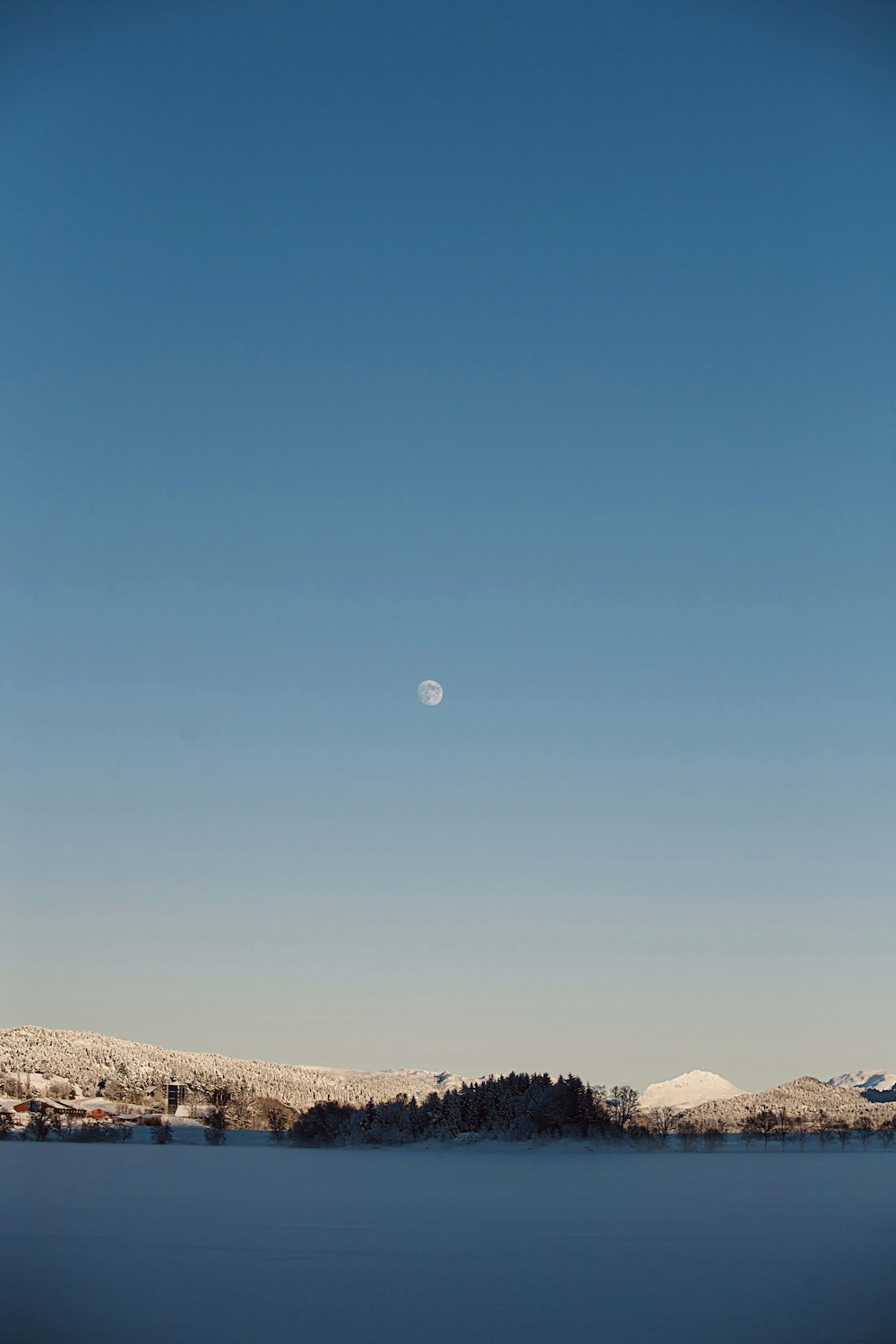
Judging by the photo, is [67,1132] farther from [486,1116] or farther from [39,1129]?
[486,1116]

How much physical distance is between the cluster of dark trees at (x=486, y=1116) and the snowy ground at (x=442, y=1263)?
43942 mm

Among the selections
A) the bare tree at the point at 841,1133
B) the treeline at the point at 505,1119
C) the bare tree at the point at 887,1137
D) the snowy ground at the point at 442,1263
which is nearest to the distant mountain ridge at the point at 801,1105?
the bare tree at the point at 841,1133

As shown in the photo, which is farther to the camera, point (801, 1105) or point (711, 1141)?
point (801, 1105)

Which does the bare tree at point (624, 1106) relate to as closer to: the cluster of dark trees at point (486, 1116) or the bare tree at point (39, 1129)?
the cluster of dark trees at point (486, 1116)

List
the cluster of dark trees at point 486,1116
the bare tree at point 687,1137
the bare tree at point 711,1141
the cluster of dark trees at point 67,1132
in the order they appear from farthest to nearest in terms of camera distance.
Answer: the cluster of dark trees at point 67,1132 → the bare tree at point 711,1141 → the bare tree at point 687,1137 → the cluster of dark trees at point 486,1116

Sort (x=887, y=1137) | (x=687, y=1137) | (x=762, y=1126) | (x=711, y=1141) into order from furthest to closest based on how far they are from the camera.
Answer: (x=762, y=1126)
(x=887, y=1137)
(x=687, y=1137)
(x=711, y=1141)

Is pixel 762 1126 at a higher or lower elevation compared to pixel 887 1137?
lower

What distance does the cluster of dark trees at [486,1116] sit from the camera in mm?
82750

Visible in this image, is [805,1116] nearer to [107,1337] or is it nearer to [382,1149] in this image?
[382,1149]

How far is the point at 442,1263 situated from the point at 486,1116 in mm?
72395

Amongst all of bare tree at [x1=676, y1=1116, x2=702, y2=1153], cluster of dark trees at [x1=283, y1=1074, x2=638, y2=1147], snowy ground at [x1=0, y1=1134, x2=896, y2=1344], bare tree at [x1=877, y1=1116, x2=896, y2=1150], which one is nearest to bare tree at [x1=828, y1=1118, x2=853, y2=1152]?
bare tree at [x1=877, y1=1116, x2=896, y2=1150]

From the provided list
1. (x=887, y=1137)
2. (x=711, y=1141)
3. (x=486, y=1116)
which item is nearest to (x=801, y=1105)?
(x=887, y=1137)

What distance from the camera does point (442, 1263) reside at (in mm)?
18750

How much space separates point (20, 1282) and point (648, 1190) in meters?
27.5
